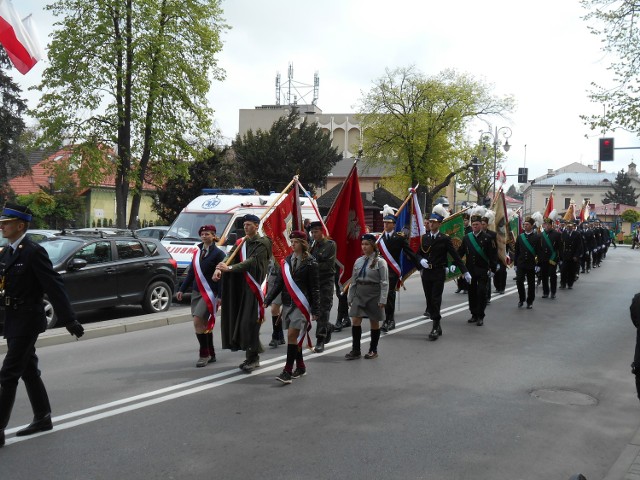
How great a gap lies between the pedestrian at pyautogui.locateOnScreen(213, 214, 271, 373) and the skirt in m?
1.41

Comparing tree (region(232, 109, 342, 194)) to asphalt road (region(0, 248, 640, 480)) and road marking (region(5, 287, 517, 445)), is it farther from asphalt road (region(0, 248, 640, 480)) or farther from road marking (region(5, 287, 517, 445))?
road marking (region(5, 287, 517, 445))

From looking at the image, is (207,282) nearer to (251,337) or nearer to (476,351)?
(251,337)

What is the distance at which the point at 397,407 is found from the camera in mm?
6414

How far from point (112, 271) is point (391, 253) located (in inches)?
199

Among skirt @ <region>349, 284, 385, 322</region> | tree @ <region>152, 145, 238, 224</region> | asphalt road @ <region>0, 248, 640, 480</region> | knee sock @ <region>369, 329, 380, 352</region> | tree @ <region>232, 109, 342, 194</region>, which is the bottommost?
asphalt road @ <region>0, 248, 640, 480</region>

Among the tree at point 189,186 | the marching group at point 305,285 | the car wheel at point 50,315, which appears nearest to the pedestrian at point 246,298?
the marching group at point 305,285

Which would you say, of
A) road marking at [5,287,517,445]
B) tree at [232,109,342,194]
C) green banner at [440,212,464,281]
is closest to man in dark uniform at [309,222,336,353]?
road marking at [5,287,517,445]

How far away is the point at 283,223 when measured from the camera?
32.3ft

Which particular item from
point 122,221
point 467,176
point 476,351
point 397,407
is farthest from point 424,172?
point 397,407

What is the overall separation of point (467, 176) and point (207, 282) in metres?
56.0

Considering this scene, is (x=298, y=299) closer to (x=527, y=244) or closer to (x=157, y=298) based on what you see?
(x=157, y=298)

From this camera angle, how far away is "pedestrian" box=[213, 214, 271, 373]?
752 cm

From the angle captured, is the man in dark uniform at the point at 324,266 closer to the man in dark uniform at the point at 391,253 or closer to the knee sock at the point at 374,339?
the knee sock at the point at 374,339

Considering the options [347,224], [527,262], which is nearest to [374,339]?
[347,224]
